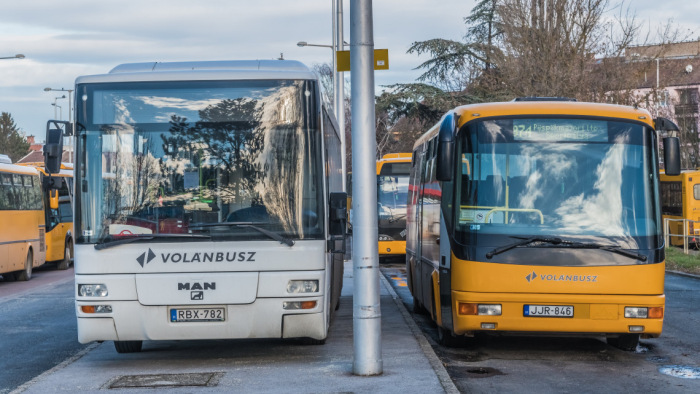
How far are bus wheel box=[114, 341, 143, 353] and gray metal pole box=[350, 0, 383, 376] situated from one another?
313 centimetres

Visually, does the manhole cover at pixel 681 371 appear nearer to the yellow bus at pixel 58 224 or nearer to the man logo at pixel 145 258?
the man logo at pixel 145 258

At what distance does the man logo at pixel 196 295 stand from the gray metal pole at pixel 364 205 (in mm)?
1559

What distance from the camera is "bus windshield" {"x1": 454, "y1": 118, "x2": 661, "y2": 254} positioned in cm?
1058

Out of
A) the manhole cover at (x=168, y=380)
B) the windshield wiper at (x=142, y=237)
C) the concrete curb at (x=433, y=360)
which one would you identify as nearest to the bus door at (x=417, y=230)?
the concrete curb at (x=433, y=360)

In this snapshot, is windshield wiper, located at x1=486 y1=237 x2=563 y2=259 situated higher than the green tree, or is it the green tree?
the green tree

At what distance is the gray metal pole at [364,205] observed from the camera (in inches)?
364

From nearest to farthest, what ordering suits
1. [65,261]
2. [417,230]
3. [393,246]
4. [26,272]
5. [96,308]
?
[96,308], [417,230], [26,272], [393,246], [65,261]

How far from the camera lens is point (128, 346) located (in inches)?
Result: 444

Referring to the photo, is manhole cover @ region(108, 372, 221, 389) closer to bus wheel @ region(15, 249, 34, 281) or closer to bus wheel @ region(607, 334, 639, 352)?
bus wheel @ region(607, 334, 639, 352)

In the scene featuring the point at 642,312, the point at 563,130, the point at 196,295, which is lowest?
the point at 642,312

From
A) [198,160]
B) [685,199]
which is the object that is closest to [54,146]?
[198,160]

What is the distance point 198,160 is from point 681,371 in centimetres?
516

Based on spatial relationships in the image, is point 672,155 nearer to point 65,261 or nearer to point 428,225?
point 428,225

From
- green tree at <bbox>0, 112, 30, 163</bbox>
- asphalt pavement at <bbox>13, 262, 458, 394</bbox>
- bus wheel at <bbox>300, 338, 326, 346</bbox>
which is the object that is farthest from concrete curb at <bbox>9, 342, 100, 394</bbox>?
green tree at <bbox>0, 112, 30, 163</bbox>
